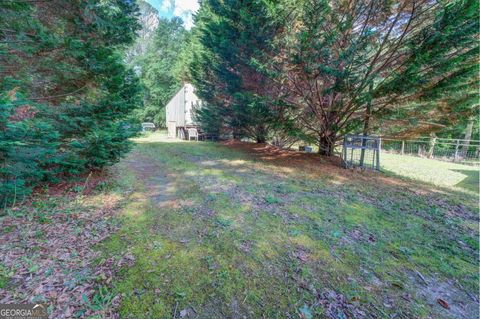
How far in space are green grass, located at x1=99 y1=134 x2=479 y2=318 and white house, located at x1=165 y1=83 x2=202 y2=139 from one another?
13931mm

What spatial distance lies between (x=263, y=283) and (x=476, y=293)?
6.74 feet

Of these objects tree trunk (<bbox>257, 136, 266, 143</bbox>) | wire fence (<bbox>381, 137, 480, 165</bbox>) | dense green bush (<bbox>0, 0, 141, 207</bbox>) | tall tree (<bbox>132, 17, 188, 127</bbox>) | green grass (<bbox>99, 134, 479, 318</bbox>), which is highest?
tall tree (<bbox>132, 17, 188, 127</bbox>)

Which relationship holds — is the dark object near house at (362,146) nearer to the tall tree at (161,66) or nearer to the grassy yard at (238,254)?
the grassy yard at (238,254)

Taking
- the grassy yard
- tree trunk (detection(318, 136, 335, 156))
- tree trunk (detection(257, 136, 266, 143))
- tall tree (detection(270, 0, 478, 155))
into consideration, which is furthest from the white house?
the grassy yard

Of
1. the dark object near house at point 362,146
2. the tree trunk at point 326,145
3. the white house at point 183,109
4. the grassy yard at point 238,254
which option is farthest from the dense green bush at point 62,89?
the white house at point 183,109

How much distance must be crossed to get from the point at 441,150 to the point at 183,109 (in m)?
18.0

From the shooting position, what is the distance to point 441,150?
1177 centimetres

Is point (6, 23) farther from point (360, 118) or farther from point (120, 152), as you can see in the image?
point (360, 118)

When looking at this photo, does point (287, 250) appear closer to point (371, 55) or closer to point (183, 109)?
point (371, 55)

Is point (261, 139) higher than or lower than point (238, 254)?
higher

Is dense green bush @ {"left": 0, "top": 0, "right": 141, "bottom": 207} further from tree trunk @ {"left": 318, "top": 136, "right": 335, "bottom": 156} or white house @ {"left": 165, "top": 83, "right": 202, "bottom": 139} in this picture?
white house @ {"left": 165, "top": 83, "right": 202, "bottom": 139}

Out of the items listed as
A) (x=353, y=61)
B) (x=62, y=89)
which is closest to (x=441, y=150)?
(x=353, y=61)

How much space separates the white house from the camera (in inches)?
691

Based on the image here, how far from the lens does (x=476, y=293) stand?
199cm
